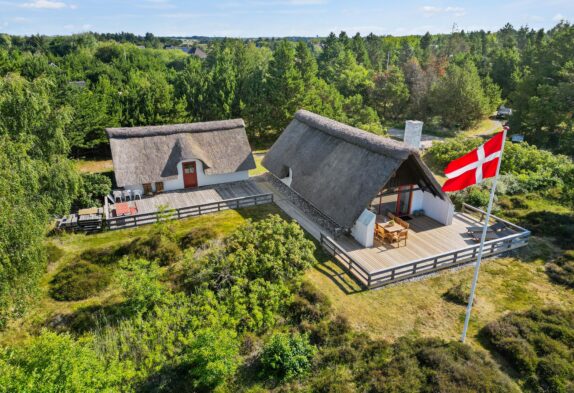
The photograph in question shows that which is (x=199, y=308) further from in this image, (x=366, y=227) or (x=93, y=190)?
(x=93, y=190)

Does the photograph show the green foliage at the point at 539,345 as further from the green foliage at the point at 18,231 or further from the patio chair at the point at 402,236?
the green foliage at the point at 18,231

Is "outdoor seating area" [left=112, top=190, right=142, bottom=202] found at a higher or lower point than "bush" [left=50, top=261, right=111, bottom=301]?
higher

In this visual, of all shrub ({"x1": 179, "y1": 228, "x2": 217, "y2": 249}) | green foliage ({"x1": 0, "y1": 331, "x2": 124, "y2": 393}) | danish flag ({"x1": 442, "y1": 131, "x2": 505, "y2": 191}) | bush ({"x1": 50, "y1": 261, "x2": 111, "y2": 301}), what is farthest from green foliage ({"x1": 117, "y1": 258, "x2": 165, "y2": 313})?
danish flag ({"x1": 442, "y1": 131, "x2": 505, "y2": 191})

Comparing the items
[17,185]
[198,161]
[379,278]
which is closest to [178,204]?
[198,161]

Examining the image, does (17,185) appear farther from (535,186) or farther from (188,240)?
(535,186)

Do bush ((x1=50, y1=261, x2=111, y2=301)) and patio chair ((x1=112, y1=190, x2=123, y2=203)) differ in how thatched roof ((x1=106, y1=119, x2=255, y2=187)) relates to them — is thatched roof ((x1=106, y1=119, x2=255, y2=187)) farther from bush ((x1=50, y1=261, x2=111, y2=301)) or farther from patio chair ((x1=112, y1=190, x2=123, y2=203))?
bush ((x1=50, y1=261, x2=111, y2=301))

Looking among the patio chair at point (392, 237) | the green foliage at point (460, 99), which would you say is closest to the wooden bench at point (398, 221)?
the patio chair at point (392, 237)
